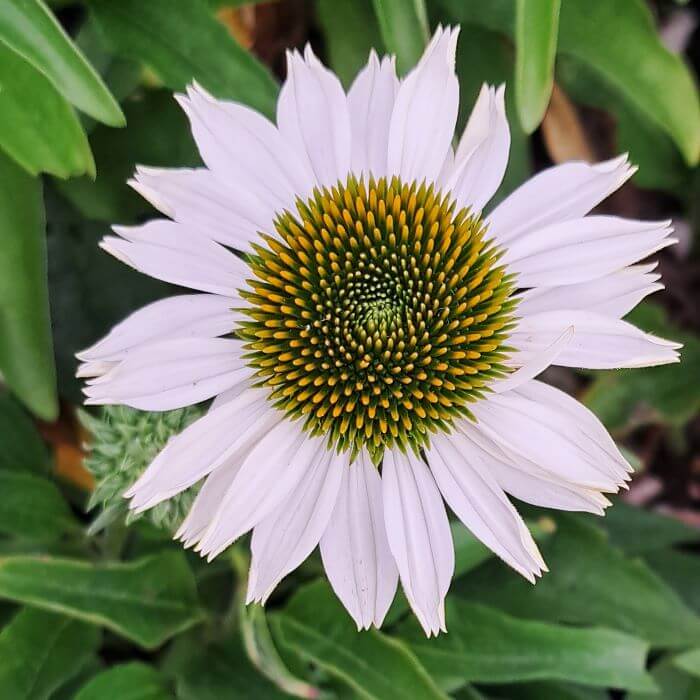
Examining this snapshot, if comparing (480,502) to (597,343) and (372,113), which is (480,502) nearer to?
(597,343)

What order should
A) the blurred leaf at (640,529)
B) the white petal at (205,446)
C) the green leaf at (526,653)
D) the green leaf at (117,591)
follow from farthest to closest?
the blurred leaf at (640,529) → the green leaf at (526,653) → the green leaf at (117,591) → the white petal at (205,446)

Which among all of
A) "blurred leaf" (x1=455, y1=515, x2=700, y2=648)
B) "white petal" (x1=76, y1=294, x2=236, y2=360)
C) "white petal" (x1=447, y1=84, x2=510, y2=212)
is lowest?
"blurred leaf" (x1=455, y1=515, x2=700, y2=648)

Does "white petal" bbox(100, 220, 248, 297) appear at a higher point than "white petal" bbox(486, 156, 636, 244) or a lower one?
higher

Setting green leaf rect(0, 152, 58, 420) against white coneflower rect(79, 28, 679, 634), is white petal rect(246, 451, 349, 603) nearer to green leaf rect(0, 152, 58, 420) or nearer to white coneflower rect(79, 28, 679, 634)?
white coneflower rect(79, 28, 679, 634)

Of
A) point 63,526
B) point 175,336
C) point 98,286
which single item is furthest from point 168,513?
point 98,286

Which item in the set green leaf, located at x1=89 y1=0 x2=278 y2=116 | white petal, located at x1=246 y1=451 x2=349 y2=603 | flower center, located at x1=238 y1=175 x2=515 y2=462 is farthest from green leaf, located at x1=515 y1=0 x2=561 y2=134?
white petal, located at x1=246 y1=451 x2=349 y2=603

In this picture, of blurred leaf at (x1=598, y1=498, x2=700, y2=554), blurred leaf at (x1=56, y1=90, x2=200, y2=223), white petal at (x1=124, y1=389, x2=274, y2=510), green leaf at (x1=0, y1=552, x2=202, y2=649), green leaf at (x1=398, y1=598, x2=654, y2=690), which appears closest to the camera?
white petal at (x1=124, y1=389, x2=274, y2=510)

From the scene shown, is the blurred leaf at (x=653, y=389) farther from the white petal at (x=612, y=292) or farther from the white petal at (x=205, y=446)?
the white petal at (x=205, y=446)

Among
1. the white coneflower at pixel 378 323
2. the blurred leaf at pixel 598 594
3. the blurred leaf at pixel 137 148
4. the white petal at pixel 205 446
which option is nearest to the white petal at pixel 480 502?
the white coneflower at pixel 378 323
